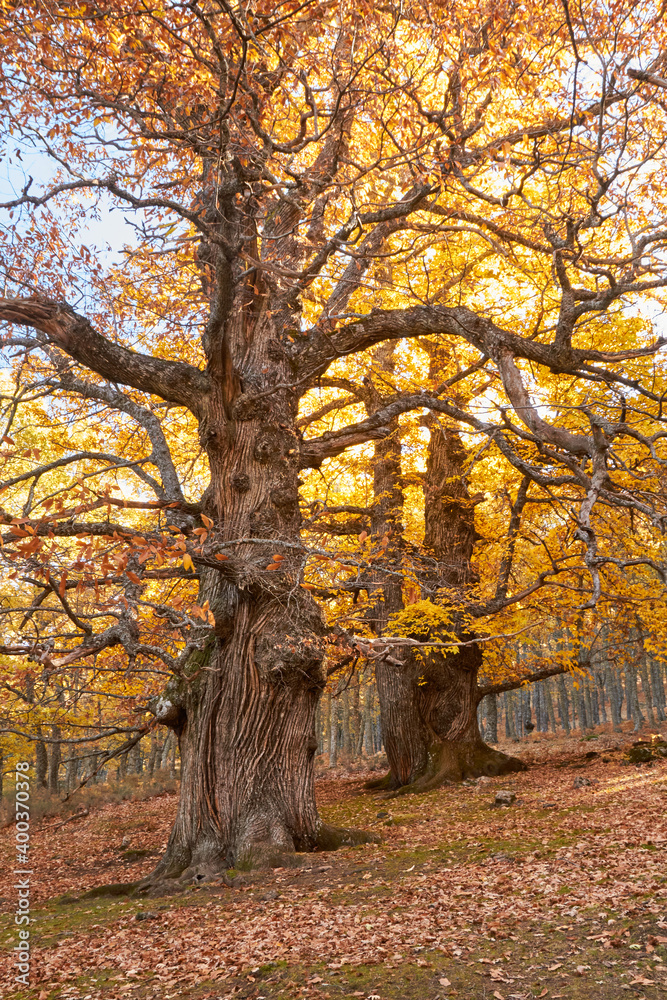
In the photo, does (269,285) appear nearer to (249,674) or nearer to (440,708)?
(249,674)

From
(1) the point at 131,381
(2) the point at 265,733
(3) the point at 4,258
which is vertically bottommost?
(2) the point at 265,733

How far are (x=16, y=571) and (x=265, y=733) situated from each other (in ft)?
15.7

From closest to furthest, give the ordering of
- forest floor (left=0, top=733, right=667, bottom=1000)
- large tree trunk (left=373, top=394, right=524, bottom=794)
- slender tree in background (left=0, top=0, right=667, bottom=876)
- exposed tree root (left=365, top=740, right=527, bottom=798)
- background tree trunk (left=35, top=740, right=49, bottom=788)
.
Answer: forest floor (left=0, top=733, right=667, bottom=1000) < slender tree in background (left=0, top=0, right=667, bottom=876) < exposed tree root (left=365, top=740, right=527, bottom=798) < large tree trunk (left=373, top=394, right=524, bottom=794) < background tree trunk (left=35, top=740, right=49, bottom=788)

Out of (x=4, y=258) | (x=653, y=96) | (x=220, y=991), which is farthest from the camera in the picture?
(x=4, y=258)

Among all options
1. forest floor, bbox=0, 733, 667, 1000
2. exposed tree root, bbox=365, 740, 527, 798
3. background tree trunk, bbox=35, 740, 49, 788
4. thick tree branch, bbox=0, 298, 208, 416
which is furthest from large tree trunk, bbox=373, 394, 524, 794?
background tree trunk, bbox=35, 740, 49, 788

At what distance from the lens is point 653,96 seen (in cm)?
736

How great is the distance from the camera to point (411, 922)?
17.6 ft

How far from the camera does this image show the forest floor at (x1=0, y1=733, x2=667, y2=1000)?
4277 mm

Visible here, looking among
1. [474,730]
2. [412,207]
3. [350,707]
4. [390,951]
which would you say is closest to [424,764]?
[474,730]

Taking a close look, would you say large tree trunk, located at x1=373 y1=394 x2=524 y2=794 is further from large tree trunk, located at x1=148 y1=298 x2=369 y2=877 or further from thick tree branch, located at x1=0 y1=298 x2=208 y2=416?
thick tree branch, located at x1=0 y1=298 x2=208 y2=416

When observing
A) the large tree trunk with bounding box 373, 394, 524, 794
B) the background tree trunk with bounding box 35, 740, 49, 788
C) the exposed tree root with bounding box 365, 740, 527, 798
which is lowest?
the background tree trunk with bounding box 35, 740, 49, 788

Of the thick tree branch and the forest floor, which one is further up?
the thick tree branch

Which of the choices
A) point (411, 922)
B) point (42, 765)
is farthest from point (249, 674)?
point (42, 765)

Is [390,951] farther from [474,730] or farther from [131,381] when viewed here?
[474,730]
